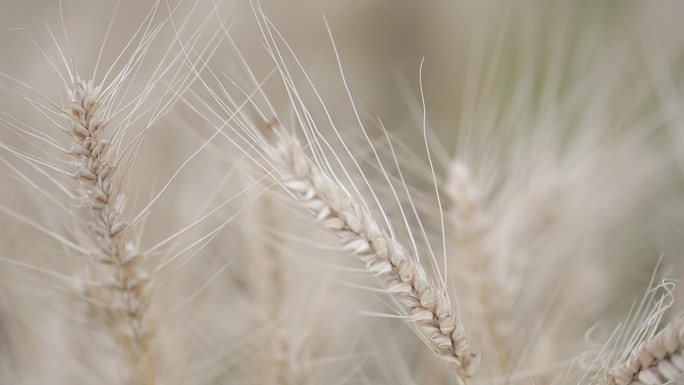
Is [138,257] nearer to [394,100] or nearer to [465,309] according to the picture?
[465,309]

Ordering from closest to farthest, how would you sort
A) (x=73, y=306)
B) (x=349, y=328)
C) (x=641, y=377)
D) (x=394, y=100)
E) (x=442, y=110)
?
1. (x=641, y=377)
2. (x=73, y=306)
3. (x=349, y=328)
4. (x=442, y=110)
5. (x=394, y=100)

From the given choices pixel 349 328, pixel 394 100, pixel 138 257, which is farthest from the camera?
pixel 394 100

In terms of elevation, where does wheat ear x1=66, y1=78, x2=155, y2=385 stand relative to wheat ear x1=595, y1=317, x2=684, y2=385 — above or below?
above

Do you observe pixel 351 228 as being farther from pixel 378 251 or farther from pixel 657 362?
pixel 657 362

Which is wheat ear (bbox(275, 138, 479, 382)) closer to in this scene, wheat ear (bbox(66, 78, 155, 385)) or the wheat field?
the wheat field

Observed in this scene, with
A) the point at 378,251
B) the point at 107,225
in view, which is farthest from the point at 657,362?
the point at 107,225

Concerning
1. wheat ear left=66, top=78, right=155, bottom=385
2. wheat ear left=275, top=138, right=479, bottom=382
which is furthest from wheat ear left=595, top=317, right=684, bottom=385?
→ wheat ear left=66, top=78, right=155, bottom=385

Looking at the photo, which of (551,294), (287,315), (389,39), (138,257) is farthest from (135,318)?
(389,39)
